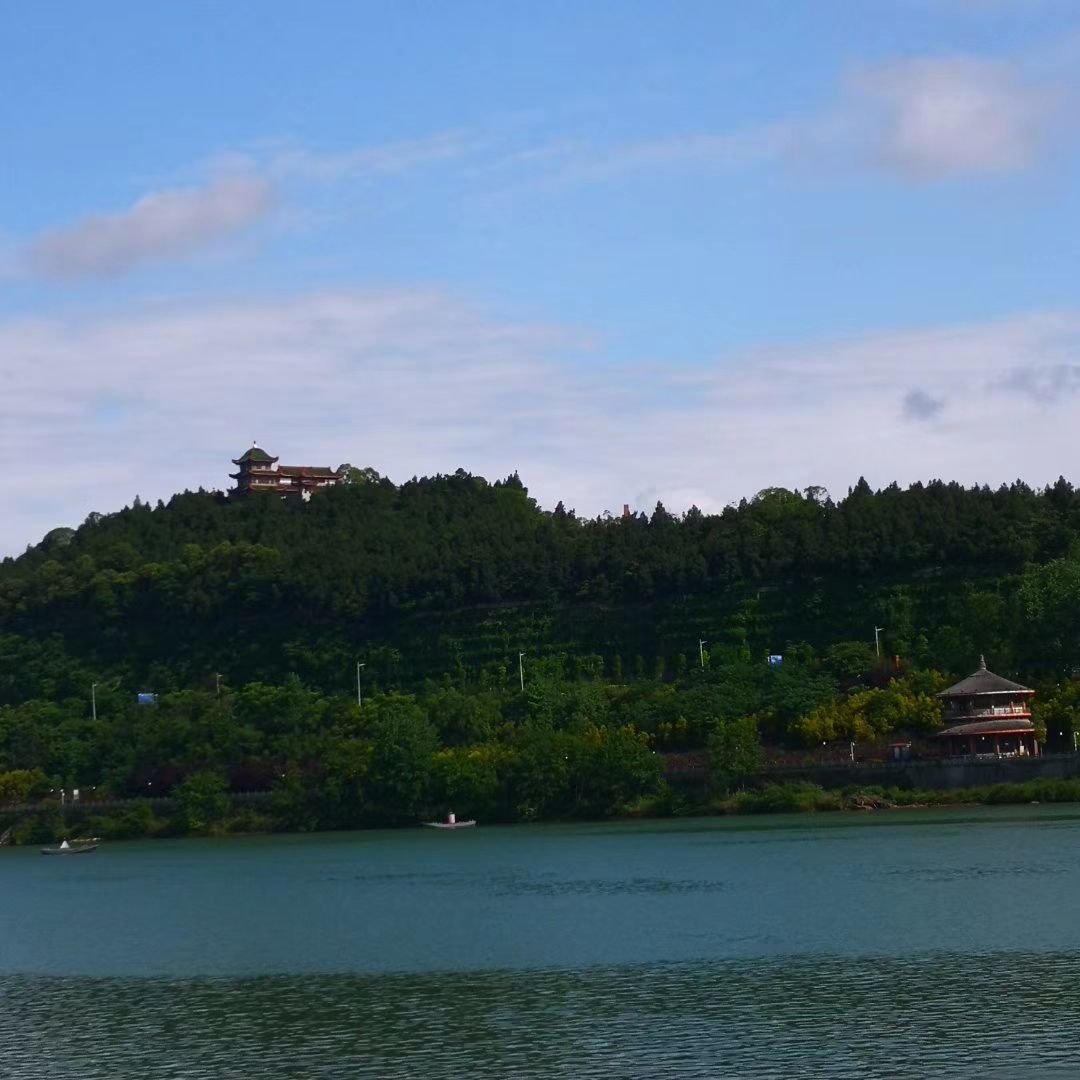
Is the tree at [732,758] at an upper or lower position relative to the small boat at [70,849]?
upper

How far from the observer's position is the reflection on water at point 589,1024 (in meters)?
23.7

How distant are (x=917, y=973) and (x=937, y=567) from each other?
6850cm

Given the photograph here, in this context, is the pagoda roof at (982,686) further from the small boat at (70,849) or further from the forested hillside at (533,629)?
the small boat at (70,849)

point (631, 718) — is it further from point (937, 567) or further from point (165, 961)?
point (165, 961)

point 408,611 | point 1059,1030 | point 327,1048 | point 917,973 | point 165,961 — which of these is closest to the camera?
point 1059,1030

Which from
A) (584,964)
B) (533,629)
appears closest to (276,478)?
(533,629)

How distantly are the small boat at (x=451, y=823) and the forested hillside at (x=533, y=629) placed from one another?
1804mm

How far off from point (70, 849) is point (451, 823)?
53.2 ft

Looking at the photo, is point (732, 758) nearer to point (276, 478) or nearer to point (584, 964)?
point (584, 964)

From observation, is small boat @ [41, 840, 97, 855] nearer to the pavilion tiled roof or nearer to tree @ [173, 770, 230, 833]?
tree @ [173, 770, 230, 833]

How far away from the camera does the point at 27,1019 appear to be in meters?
30.6

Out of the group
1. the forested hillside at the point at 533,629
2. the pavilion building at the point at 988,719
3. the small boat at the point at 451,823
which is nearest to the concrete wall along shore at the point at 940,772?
the pavilion building at the point at 988,719

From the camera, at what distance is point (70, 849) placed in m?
76.7

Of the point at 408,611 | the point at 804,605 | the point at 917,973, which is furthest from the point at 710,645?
the point at 917,973
